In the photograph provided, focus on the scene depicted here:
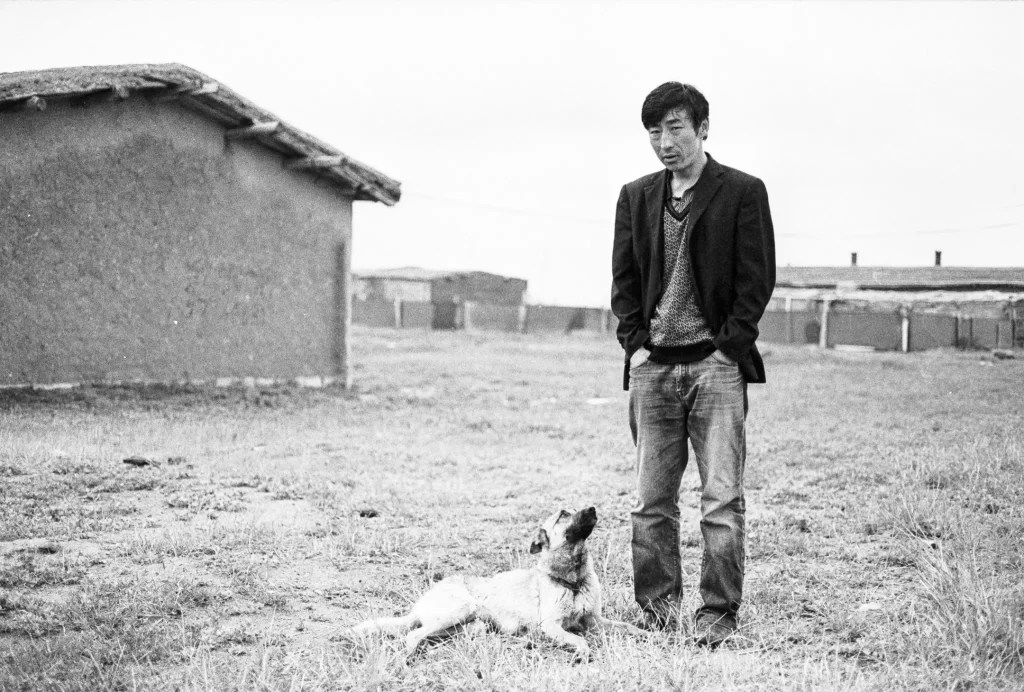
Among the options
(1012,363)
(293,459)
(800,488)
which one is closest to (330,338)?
(293,459)

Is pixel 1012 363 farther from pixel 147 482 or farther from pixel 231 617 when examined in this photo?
pixel 231 617

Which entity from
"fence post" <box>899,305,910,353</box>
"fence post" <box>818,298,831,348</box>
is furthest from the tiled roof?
"fence post" <box>818,298,831,348</box>

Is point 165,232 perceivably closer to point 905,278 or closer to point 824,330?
point 824,330

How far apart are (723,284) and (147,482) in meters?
5.11

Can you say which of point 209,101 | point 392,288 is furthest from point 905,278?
point 209,101

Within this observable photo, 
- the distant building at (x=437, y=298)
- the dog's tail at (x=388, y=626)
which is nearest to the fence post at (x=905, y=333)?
the distant building at (x=437, y=298)

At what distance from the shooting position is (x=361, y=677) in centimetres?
351

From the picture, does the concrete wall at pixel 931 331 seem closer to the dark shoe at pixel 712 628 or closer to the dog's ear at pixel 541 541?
the dark shoe at pixel 712 628

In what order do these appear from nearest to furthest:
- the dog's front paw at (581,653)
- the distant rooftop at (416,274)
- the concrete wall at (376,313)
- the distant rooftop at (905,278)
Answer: the dog's front paw at (581,653) → the distant rooftop at (905,278) → the concrete wall at (376,313) → the distant rooftop at (416,274)

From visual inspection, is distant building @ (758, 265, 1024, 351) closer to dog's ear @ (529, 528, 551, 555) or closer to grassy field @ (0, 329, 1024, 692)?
grassy field @ (0, 329, 1024, 692)

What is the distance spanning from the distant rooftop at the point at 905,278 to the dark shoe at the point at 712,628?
33618 millimetres

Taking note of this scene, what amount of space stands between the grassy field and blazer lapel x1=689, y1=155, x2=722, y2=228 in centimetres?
174

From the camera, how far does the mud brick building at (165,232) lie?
11.0 meters

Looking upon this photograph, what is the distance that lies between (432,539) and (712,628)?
234cm
